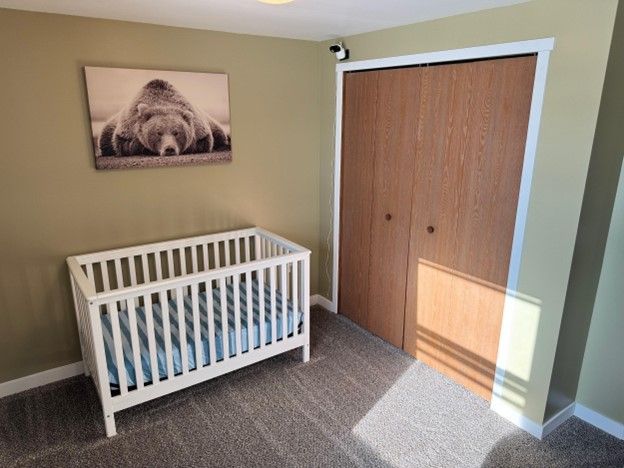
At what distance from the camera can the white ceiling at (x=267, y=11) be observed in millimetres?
2062

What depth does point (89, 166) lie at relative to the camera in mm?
2523

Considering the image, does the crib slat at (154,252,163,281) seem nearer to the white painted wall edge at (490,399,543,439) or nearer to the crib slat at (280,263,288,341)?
the crib slat at (280,263,288,341)

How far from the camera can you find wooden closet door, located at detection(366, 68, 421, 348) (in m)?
2.69

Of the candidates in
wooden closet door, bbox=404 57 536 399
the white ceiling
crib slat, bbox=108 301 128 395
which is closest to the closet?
wooden closet door, bbox=404 57 536 399

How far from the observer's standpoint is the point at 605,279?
2.21 m

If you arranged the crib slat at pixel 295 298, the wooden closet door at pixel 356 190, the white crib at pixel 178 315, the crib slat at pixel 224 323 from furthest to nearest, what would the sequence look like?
the wooden closet door at pixel 356 190, the crib slat at pixel 295 298, the crib slat at pixel 224 323, the white crib at pixel 178 315

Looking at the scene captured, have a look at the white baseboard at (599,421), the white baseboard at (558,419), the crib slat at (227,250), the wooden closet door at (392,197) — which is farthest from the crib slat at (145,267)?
the white baseboard at (599,421)

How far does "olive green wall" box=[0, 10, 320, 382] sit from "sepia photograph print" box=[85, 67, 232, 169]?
63mm

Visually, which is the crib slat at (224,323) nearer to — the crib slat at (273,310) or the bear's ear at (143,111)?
the crib slat at (273,310)

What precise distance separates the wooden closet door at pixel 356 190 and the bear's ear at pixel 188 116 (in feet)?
3.55

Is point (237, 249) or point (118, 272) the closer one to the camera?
point (118, 272)

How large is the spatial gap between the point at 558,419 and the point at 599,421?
23cm

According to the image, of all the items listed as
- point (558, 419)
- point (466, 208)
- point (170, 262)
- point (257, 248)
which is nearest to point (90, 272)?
point (170, 262)

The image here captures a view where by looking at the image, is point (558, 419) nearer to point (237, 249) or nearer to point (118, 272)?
point (237, 249)
